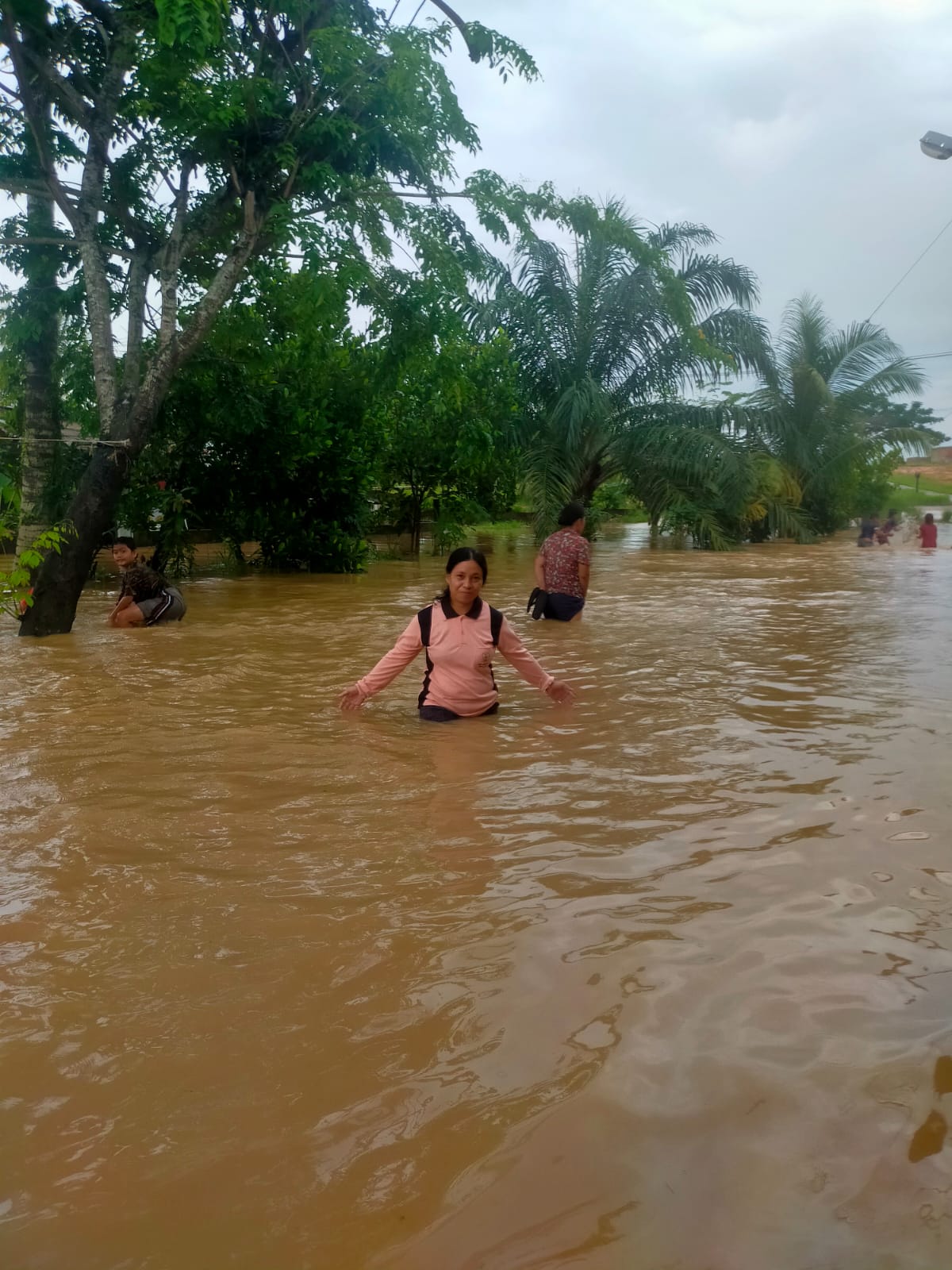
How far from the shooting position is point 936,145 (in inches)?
637

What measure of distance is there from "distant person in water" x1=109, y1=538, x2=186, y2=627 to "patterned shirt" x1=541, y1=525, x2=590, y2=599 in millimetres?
4148

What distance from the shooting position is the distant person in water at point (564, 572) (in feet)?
38.6

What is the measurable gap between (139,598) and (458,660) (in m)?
6.22

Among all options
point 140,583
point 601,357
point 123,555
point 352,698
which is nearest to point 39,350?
point 123,555

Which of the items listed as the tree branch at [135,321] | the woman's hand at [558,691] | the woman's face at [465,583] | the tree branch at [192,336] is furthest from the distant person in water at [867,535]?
the woman's face at [465,583]

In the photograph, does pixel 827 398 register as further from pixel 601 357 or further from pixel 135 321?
pixel 135 321

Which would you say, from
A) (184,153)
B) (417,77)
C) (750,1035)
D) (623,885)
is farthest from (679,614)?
(750,1035)

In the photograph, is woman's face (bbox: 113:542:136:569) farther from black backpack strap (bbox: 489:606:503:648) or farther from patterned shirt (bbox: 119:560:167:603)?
black backpack strap (bbox: 489:606:503:648)

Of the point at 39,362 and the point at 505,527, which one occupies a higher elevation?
the point at 39,362

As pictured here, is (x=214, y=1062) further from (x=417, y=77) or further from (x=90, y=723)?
(x=417, y=77)

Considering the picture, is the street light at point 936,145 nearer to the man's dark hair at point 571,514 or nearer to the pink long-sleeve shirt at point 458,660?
the man's dark hair at point 571,514

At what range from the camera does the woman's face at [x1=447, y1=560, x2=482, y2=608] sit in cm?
648

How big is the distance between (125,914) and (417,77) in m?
10.7

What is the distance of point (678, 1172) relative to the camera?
2.38 metres
